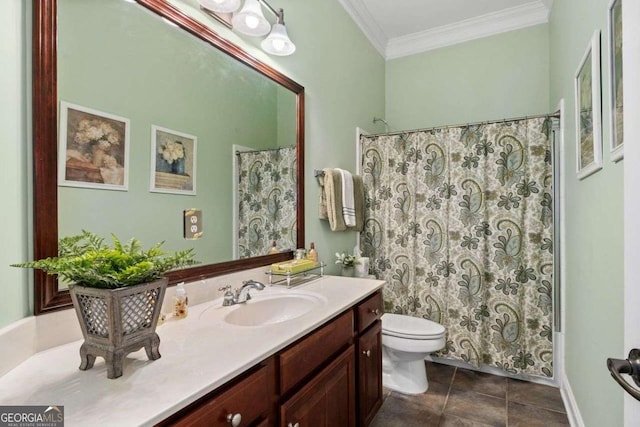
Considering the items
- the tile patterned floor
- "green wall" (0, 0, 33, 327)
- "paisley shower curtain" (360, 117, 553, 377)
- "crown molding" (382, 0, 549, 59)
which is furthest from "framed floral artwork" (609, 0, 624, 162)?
"crown molding" (382, 0, 549, 59)

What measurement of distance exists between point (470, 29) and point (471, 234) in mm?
1938

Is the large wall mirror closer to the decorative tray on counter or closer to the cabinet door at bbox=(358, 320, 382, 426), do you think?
the decorative tray on counter

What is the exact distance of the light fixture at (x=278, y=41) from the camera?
1.62 metres

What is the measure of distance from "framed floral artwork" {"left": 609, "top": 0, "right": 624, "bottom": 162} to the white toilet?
4.58ft

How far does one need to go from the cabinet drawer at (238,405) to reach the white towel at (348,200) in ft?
4.72

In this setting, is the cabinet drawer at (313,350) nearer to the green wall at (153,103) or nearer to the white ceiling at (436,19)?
the green wall at (153,103)

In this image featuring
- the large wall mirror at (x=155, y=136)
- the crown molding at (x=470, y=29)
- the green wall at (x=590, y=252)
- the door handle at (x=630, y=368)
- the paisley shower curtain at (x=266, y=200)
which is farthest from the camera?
the crown molding at (x=470, y=29)

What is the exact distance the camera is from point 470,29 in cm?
292

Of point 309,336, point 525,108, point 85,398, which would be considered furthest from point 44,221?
point 525,108

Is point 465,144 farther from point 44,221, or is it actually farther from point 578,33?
point 44,221

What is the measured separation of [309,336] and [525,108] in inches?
109

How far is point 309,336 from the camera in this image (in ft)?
3.66

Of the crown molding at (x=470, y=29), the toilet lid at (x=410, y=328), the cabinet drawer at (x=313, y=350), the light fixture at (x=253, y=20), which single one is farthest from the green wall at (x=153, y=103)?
the crown molding at (x=470, y=29)

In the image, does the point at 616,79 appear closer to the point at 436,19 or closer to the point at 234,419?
the point at 234,419
